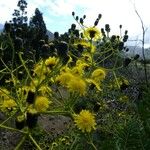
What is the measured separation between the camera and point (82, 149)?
420 centimetres

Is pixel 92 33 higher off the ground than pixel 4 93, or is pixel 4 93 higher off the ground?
pixel 92 33

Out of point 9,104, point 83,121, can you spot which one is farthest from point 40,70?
point 83,121

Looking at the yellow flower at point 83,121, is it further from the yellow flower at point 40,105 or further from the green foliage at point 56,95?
the yellow flower at point 40,105

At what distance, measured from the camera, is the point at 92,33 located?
5004 millimetres

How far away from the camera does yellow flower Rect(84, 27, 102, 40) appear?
4934 mm

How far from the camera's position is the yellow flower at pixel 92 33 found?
4934mm

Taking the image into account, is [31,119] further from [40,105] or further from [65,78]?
[65,78]

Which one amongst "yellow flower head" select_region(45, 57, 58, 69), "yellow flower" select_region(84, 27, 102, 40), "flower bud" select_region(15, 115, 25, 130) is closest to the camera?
"flower bud" select_region(15, 115, 25, 130)

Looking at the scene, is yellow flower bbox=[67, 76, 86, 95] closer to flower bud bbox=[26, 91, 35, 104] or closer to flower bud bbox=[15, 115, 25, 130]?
flower bud bbox=[26, 91, 35, 104]

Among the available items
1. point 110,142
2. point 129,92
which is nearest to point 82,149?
point 110,142

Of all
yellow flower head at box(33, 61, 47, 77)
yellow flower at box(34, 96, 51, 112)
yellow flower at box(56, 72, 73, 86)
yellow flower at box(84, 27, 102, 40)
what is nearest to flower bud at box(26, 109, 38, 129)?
yellow flower at box(34, 96, 51, 112)

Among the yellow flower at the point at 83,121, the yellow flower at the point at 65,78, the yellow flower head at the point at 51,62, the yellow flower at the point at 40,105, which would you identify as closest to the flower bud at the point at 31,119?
the yellow flower at the point at 40,105

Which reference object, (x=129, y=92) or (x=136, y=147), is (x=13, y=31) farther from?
(x=129, y=92)

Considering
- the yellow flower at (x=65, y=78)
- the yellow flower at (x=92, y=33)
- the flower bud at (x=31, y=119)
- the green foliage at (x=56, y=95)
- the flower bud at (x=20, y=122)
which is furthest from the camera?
the yellow flower at (x=92, y=33)
